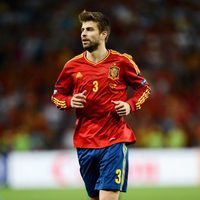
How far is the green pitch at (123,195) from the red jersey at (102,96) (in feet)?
17.7

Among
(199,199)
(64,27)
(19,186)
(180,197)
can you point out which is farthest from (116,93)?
(64,27)

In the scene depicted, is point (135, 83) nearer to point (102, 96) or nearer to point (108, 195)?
point (102, 96)

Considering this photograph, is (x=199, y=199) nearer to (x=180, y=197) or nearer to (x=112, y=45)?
(x=180, y=197)

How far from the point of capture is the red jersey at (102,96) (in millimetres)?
6395

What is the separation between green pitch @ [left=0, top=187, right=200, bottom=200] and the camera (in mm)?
12094

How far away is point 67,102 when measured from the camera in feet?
21.2

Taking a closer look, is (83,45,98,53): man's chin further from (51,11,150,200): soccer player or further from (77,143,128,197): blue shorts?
(77,143,128,197): blue shorts

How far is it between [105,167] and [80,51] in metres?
11.4

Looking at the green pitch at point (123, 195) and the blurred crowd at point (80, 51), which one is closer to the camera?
the green pitch at point (123, 195)

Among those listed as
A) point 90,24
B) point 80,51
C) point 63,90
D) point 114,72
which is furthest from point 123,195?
point 90,24

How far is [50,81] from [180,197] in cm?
607

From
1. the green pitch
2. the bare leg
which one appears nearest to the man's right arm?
the bare leg

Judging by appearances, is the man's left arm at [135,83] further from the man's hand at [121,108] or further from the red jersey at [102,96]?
the man's hand at [121,108]

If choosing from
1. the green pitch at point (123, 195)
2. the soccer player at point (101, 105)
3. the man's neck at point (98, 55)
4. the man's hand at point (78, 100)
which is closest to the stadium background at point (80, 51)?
the green pitch at point (123, 195)
